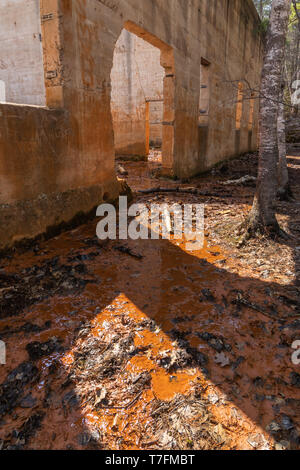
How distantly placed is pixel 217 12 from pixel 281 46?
29.3 ft

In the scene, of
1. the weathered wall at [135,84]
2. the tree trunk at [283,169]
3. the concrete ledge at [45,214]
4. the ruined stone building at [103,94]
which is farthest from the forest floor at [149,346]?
the weathered wall at [135,84]

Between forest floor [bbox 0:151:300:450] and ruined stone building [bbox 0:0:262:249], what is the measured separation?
101 centimetres

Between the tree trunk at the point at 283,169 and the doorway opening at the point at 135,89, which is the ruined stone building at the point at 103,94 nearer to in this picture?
the doorway opening at the point at 135,89

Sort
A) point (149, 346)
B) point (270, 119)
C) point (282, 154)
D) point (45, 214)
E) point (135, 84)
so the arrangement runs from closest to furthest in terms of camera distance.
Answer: point (149, 346) < point (45, 214) < point (270, 119) < point (282, 154) < point (135, 84)

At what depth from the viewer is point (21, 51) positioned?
11.3m

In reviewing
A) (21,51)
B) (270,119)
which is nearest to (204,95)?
(21,51)

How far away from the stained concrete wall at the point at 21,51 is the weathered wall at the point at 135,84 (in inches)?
146

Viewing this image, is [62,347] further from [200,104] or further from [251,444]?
[200,104]

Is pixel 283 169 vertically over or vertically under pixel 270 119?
under

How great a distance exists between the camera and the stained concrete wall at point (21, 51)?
35.7 feet

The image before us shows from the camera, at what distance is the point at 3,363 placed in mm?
2506

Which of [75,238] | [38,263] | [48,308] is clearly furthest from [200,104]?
[48,308]

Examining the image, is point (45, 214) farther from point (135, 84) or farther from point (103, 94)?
point (135, 84)

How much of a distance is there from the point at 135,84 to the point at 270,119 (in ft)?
34.9
